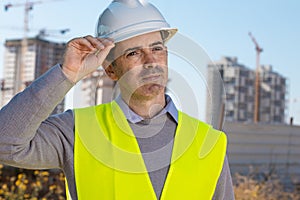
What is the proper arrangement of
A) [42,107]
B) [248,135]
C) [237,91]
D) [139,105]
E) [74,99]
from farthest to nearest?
1. [237,91]
2. [248,135]
3. [139,105]
4. [74,99]
5. [42,107]

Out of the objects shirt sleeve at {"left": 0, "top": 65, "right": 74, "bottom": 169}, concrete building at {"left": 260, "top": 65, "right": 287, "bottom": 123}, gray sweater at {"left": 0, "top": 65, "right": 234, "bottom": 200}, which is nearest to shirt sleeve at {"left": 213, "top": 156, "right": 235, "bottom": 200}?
gray sweater at {"left": 0, "top": 65, "right": 234, "bottom": 200}

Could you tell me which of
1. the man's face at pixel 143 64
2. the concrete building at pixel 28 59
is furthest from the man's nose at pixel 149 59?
the concrete building at pixel 28 59

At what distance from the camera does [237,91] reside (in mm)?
53375

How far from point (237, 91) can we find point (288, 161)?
3963cm

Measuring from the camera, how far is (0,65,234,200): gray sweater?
1531 mm

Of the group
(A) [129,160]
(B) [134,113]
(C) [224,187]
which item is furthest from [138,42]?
(C) [224,187]

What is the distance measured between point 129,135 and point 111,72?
7.5 inches

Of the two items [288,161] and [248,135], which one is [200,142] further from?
[288,161]

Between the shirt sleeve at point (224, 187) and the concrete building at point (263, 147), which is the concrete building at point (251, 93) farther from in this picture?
the shirt sleeve at point (224, 187)

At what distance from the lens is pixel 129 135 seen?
1.78m

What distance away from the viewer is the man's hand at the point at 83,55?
1.57 m

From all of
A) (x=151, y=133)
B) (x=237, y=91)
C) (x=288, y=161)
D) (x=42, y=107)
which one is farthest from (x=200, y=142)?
(x=237, y=91)

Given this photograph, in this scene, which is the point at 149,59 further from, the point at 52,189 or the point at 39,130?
the point at 52,189

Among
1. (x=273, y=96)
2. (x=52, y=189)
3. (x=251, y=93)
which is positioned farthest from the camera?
(x=273, y=96)
